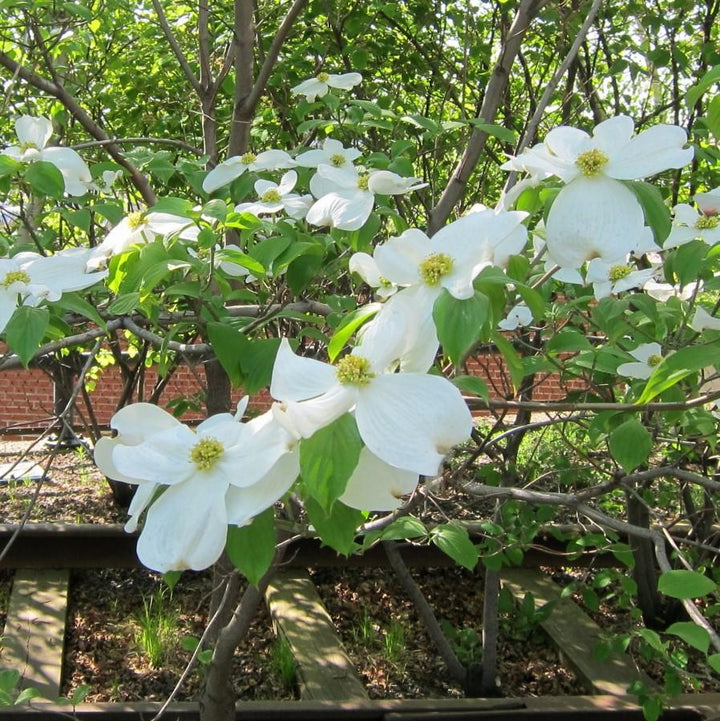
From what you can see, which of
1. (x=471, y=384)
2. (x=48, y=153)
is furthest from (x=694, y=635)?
(x=48, y=153)

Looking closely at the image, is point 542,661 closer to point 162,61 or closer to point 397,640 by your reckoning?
point 397,640

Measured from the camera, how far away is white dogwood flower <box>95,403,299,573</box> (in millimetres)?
641

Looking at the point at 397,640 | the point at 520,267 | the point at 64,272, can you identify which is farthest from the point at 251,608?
the point at 397,640

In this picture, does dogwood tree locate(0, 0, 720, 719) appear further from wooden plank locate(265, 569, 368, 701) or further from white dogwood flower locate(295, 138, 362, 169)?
wooden plank locate(265, 569, 368, 701)

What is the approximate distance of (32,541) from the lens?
288 cm

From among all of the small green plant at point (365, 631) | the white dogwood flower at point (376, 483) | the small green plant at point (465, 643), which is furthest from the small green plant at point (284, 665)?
the white dogwood flower at point (376, 483)

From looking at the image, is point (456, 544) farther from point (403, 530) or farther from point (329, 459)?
point (329, 459)

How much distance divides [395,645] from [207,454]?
2.06 meters

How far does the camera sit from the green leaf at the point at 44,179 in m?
1.27

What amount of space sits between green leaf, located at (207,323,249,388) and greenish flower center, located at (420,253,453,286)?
35 cm

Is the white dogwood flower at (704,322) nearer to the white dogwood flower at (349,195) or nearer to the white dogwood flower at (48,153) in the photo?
the white dogwood flower at (349,195)

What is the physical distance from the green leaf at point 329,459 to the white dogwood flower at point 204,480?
1.4 inches

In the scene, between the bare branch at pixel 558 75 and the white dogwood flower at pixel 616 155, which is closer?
the white dogwood flower at pixel 616 155

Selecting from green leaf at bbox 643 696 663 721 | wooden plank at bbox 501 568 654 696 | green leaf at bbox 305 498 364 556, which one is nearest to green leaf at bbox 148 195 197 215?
green leaf at bbox 305 498 364 556
